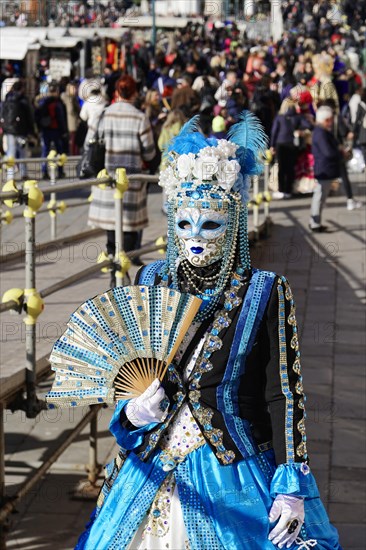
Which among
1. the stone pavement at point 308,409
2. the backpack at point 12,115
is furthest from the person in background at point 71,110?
the stone pavement at point 308,409

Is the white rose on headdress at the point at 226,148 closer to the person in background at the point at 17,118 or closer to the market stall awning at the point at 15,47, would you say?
the person in background at the point at 17,118

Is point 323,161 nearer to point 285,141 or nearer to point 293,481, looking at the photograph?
point 285,141

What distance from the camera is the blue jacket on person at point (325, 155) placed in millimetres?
13844

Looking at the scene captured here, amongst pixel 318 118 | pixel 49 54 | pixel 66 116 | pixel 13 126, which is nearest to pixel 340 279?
pixel 318 118

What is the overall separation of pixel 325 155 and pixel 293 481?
10.7 meters

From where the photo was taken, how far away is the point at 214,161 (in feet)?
12.2

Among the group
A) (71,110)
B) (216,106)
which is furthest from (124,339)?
(71,110)

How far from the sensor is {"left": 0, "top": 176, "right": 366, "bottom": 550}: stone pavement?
6004mm

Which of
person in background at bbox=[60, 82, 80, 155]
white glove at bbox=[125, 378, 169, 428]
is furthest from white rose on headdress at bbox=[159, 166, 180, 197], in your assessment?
person in background at bbox=[60, 82, 80, 155]

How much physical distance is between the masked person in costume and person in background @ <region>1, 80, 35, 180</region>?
45.6 ft

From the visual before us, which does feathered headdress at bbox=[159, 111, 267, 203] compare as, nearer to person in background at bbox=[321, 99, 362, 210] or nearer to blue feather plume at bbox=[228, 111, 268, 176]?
blue feather plume at bbox=[228, 111, 268, 176]

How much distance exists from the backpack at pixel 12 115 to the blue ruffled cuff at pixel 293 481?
1442 centimetres

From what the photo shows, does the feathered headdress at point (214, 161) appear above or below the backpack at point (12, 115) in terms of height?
above

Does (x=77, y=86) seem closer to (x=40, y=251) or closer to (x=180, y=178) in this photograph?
(x=40, y=251)
